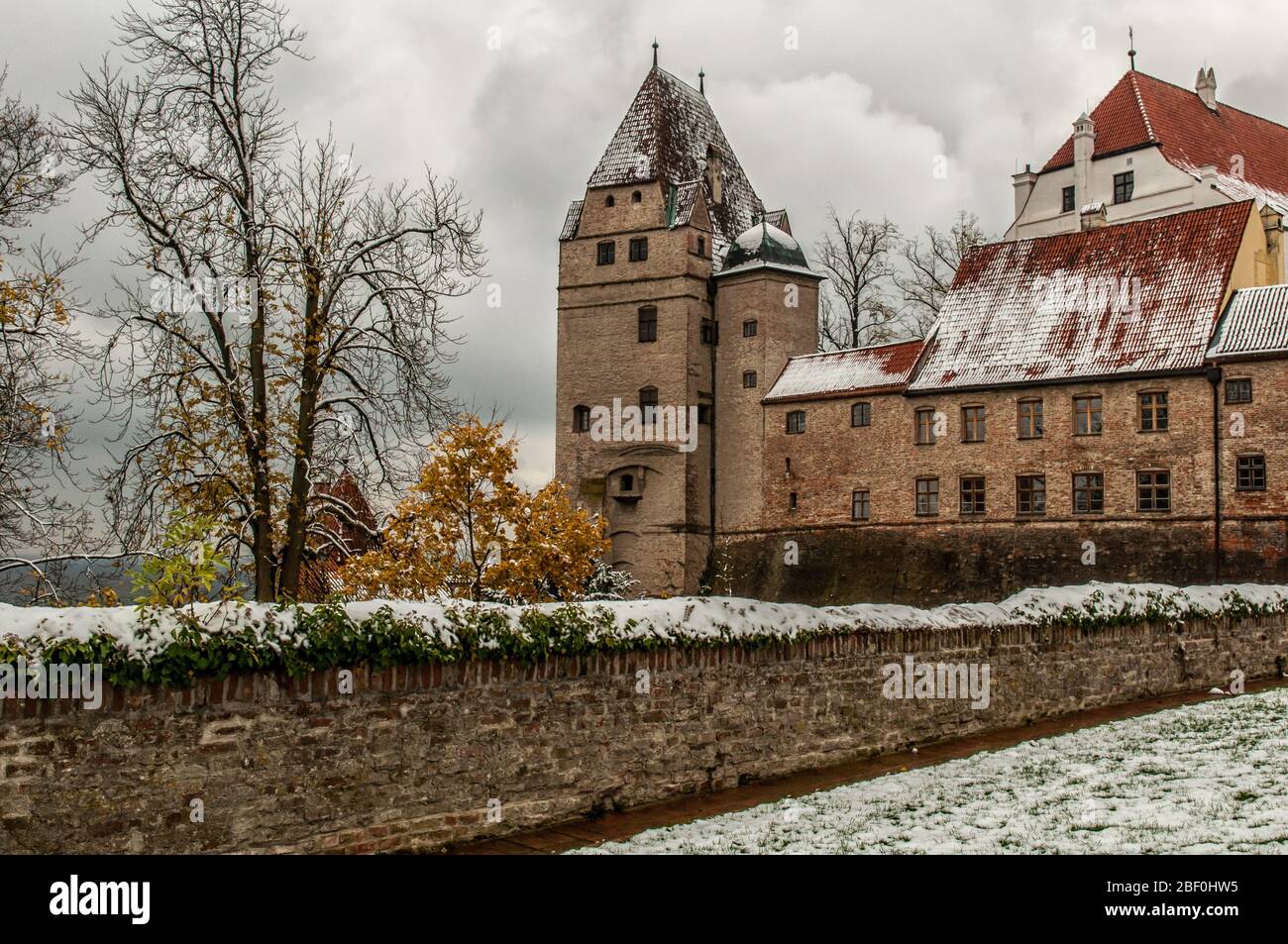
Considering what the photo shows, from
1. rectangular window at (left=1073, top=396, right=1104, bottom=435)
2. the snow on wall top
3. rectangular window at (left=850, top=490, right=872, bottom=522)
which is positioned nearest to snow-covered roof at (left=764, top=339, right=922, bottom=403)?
rectangular window at (left=850, top=490, right=872, bottom=522)

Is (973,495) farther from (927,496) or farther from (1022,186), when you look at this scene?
(1022,186)

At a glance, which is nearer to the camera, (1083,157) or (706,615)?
(706,615)

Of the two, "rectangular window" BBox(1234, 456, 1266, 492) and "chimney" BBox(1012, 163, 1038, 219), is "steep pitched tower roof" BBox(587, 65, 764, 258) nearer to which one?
"chimney" BBox(1012, 163, 1038, 219)

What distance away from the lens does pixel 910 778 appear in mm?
13008

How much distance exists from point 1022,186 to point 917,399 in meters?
15.6

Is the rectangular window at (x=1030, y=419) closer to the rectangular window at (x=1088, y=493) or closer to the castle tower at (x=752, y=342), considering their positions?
the rectangular window at (x=1088, y=493)

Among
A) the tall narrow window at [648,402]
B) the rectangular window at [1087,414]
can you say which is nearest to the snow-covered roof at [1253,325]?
the rectangular window at [1087,414]

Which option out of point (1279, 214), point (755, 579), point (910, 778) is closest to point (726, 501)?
point (755, 579)

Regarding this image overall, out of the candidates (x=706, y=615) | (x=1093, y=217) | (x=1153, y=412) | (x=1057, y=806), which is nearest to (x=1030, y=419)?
(x=1153, y=412)

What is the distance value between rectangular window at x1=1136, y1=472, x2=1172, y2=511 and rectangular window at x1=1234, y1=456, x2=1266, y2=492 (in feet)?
6.15

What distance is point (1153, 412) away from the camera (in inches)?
1535

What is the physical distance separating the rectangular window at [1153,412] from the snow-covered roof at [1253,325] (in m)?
1.85

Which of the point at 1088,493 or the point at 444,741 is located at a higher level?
the point at 1088,493

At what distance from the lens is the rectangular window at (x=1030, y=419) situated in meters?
41.2
